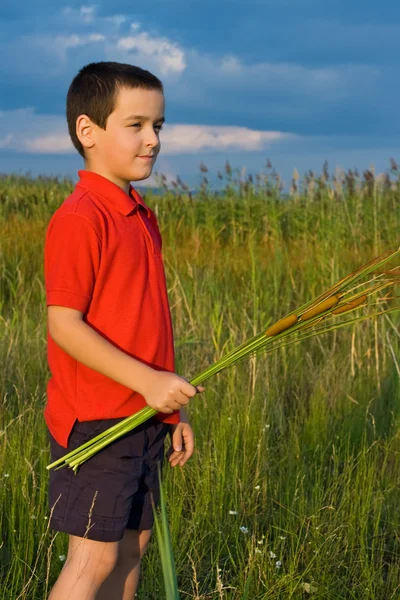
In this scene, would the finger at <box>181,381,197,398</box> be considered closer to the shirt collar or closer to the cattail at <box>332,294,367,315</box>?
the cattail at <box>332,294,367,315</box>

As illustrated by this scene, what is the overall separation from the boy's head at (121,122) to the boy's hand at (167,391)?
0.46m

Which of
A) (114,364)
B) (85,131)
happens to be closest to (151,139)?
(85,131)

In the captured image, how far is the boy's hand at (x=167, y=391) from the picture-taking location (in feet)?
4.76

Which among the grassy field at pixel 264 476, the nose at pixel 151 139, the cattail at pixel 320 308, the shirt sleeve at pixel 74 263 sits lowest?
the grassy field at pixel 264 476

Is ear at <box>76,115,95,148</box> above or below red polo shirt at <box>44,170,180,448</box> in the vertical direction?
above

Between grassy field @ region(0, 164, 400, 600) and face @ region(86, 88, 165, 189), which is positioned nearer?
face @ region(86, 88, 165, 189)

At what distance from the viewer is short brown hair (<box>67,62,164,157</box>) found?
1674mm

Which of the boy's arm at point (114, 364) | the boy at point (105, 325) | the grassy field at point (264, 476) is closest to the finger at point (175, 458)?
the boy at point (105, 325)

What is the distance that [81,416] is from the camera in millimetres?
1618

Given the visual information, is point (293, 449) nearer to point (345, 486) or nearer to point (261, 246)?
point (345, 486)

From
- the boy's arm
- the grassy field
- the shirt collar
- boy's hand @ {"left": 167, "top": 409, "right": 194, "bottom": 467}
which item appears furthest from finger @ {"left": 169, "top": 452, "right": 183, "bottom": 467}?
the shirt collar

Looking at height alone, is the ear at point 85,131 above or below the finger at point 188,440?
above

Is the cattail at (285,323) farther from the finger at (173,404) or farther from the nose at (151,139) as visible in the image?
the nose at (151,139)

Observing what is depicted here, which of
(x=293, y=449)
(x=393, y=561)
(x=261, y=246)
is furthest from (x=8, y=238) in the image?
(x=393, y=561)
